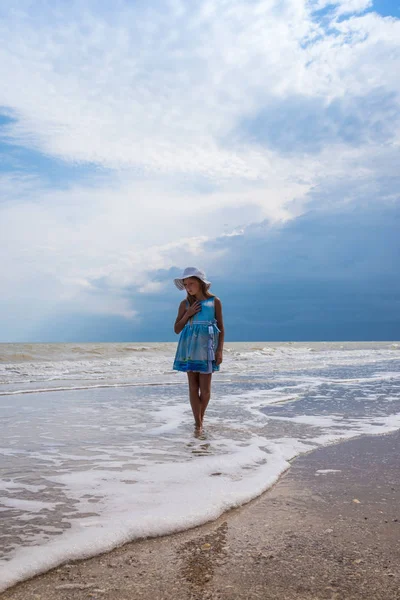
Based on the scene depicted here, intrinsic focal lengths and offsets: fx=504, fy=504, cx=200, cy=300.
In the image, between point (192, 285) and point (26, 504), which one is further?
point (192, 285)

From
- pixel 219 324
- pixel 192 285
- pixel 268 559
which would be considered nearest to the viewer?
pixel 268 559

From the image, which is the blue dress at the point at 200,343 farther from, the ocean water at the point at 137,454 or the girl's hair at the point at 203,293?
the ocean water at the point at 137,454

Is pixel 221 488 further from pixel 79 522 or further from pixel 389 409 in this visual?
pixel 389 409

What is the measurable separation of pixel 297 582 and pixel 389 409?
6082mm

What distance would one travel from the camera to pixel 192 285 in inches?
244

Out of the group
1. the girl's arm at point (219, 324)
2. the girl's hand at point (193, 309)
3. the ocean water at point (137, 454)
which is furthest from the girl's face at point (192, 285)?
the ocean water at point (137, 454)

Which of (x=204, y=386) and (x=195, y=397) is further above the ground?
(x=204, y=386)

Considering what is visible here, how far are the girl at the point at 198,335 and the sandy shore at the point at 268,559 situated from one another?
8.79 feet

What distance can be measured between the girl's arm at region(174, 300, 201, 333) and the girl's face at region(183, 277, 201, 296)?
162mm

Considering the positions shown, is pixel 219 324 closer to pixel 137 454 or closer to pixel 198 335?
pixel 198 335

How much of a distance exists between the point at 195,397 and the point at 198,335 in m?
0.78

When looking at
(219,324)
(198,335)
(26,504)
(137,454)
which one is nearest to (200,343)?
(198,335)

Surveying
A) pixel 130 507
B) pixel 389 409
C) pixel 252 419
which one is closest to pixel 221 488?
pixel 130 507

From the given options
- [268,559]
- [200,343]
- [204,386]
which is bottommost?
[268,559]
